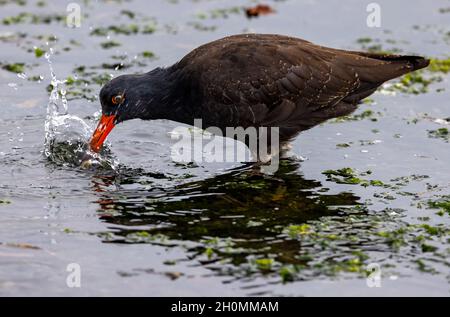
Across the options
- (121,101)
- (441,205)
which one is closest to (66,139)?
(121,101)

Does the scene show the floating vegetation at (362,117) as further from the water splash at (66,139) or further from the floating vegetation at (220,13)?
the floating vegetation at (220,13)

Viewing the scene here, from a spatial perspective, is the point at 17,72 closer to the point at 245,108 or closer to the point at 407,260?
the point at 245,108

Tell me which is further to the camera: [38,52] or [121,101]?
[38,52]

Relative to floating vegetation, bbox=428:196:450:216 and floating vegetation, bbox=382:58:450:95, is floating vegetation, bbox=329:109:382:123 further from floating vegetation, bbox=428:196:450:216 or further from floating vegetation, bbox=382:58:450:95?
floating vegetation, bbox=428:196:450:216

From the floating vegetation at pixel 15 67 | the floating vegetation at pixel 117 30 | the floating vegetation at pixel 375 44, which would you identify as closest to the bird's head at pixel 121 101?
the floating vegetation at pixel 15 67

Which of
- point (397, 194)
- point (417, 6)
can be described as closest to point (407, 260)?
point (397, 194)

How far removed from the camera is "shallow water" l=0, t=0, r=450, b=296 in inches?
283

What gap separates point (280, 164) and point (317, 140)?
0.93 metres

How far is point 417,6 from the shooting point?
1534cm

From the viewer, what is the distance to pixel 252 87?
9.61 m

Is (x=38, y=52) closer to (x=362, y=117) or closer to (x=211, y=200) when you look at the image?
(x=362, y=117)

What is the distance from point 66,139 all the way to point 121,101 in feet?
3.35

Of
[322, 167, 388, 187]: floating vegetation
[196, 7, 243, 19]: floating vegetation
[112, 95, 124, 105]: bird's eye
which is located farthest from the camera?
[196, 7, 243, 19]: floating vegetation

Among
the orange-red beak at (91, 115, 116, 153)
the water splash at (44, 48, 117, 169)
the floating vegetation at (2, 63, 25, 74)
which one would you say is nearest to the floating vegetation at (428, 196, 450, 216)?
the water splash at (44, 48, 117, 169)
